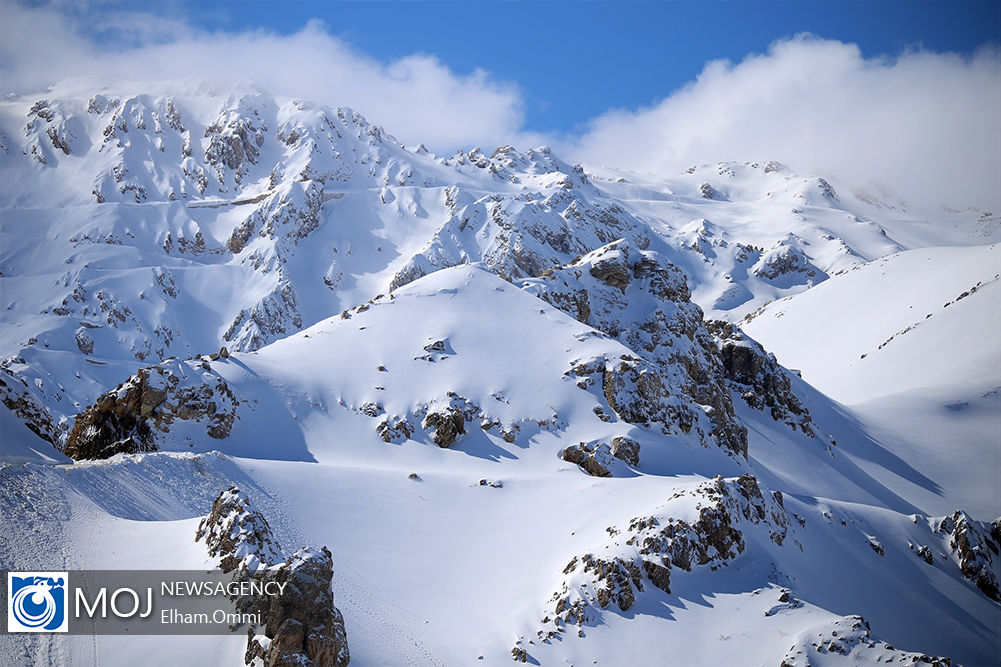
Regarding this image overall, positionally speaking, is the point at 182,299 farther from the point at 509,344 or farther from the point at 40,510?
the point at 40,510

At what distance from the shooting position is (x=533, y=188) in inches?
7008

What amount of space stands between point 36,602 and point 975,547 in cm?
5064

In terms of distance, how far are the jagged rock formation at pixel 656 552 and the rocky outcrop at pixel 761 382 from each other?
108 feet

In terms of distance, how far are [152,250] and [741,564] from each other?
142m

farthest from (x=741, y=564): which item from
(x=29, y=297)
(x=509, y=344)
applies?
(x=29, y=297)

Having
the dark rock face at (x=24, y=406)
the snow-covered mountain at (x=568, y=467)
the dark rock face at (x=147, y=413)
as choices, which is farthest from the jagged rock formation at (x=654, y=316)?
the dark rock face at (x=24, y=406)

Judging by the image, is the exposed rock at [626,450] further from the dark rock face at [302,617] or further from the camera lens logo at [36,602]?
the camera lens logo at [36,602]

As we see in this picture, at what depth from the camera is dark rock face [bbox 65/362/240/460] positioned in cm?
3547

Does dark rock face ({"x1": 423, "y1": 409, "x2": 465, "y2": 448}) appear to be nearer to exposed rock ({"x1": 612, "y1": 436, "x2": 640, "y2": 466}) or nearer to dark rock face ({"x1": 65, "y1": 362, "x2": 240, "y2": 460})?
exposed rock ({"x1": 612, "y1": 436, "x2": 640, "y2": 466})

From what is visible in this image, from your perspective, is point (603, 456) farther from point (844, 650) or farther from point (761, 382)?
point (761, 382)

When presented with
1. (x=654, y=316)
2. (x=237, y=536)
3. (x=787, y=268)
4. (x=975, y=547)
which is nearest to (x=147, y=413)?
(x=237, y=536)

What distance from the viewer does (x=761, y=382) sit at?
65312 millimetres

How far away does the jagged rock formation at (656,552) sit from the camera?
86.9 feet

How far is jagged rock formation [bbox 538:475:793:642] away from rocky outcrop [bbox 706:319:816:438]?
32953 mm
